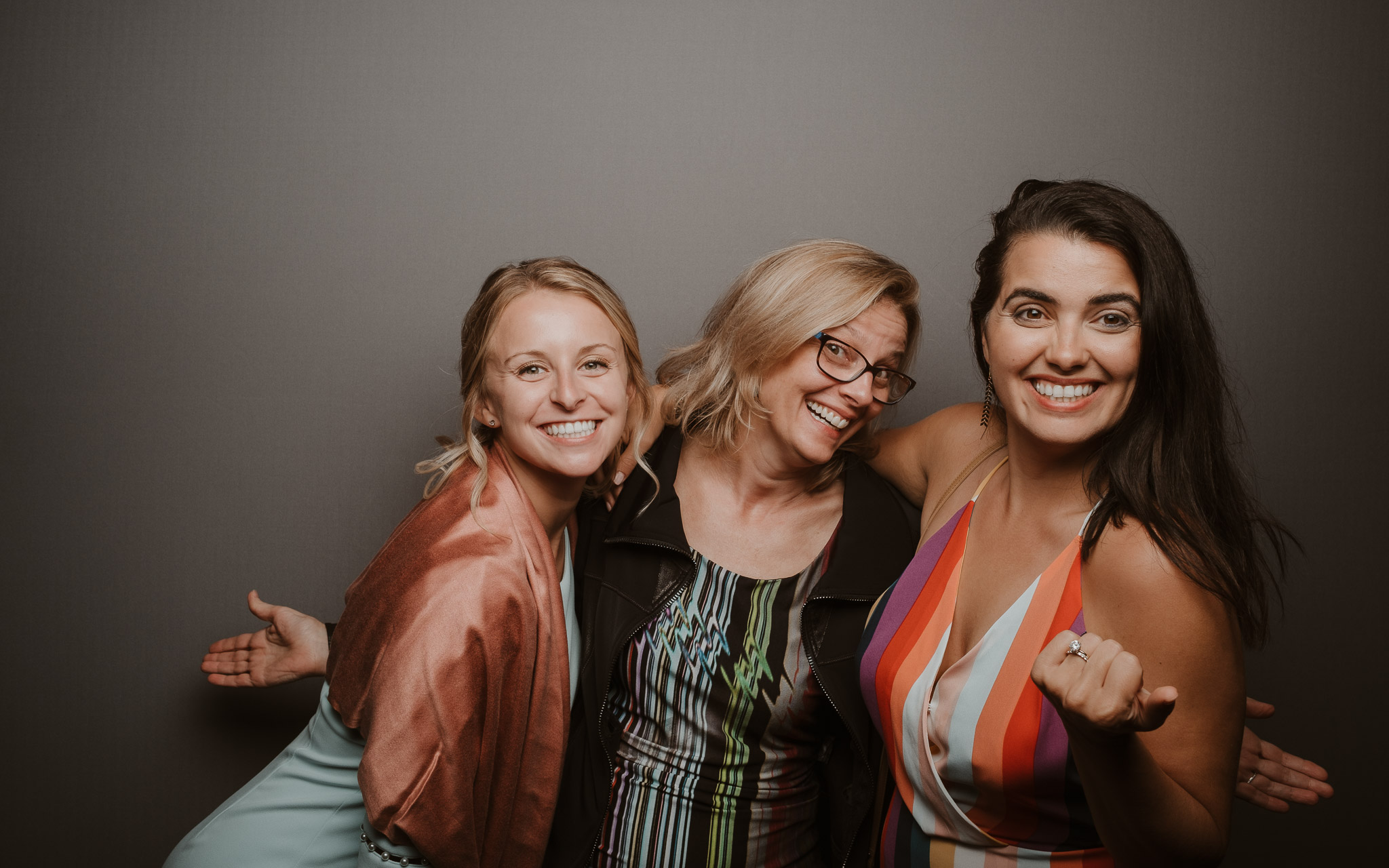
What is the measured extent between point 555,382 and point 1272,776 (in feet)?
5.70

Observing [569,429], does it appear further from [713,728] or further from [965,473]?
[965,473]

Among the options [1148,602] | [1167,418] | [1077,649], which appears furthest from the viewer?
[1167,418]

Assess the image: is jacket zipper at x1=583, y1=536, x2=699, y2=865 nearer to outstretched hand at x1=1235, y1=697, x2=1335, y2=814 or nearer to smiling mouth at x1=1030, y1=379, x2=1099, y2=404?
smiling mouth at x1=1030, y1=379, x2=1099, y2=404

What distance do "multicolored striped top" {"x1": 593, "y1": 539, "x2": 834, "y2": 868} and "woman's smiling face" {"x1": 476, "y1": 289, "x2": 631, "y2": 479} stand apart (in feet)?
Result: 1.40

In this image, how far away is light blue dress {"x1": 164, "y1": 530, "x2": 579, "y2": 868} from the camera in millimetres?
1727

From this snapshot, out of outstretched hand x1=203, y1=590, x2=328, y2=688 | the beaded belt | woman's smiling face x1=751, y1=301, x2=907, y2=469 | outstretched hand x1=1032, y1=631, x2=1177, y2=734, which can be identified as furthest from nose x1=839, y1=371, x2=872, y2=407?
outstretched hand x1=203, y1=590, x2=328, y2=688

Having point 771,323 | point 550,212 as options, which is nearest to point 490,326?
point 771,323

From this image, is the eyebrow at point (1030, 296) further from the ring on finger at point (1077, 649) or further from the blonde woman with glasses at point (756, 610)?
the ring on finger at point (1077, 649)

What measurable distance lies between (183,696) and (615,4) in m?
2.46

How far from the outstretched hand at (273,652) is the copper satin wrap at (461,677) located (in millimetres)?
494

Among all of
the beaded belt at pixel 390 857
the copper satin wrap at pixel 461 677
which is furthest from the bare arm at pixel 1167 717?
the beaded belt at pixel 390 857

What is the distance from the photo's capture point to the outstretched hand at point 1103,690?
3.41 ft

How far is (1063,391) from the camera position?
1.53 meters

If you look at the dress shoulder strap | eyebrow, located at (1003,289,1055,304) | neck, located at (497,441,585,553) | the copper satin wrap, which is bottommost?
the copper satin wrap
